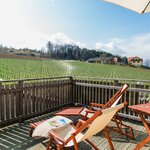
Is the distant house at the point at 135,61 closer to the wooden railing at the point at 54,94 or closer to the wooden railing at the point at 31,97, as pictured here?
the wooden railing at the point at 54,94

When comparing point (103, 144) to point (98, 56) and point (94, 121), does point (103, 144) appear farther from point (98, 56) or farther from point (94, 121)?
point (98, 56)

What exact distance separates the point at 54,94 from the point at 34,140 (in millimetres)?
2296

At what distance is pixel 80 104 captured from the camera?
271 inches

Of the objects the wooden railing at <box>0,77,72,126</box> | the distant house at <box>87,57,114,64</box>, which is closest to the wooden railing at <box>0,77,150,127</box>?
the wooden railing at <box>0,77,72,126</box>

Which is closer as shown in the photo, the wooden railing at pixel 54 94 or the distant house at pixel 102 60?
the wooden railing at pixel 54 94

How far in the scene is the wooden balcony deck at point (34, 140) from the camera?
3881mm

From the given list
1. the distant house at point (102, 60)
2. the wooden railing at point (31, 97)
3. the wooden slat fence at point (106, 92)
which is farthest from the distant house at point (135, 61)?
the wooden railing at point (31, 97)

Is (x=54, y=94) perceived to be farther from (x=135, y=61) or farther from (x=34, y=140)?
(x=135, y=61)

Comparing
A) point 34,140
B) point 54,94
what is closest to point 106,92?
point 54,94

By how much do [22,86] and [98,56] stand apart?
41.1m

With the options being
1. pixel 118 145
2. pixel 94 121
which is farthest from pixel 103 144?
pixel 94 121

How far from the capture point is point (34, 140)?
417 centimetres

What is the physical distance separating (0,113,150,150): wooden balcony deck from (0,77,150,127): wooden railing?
14.9 inches

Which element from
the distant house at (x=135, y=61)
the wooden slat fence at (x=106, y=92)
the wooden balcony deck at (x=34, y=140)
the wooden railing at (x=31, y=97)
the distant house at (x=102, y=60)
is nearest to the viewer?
the wooden balcony deck at (x=34, y=140)
